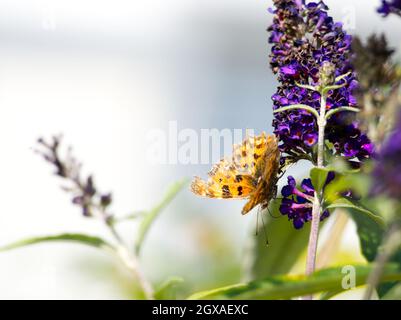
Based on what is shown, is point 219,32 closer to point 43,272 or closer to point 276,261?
point 43,272

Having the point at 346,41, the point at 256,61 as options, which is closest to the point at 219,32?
the point at 256,61

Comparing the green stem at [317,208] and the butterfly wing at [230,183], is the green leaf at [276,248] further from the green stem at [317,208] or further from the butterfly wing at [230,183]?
the green stem at [317,208]

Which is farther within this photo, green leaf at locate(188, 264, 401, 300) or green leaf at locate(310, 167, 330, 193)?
green leaf at locate(310, 167, 330, 193)

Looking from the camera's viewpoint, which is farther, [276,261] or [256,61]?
[256,61]

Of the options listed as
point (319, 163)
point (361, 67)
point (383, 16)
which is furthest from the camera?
point (319, 163)

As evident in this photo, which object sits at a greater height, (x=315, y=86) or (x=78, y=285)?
(x=315, y=86)

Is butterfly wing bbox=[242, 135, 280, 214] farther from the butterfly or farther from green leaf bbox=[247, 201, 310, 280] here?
green leaf bbox=[247, 201, 310, 280]

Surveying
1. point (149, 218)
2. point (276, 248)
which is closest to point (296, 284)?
point (149, 218)

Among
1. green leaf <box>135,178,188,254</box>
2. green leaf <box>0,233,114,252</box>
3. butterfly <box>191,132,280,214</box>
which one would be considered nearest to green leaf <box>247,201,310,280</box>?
butterfly <box>191,132,280,214</box>
